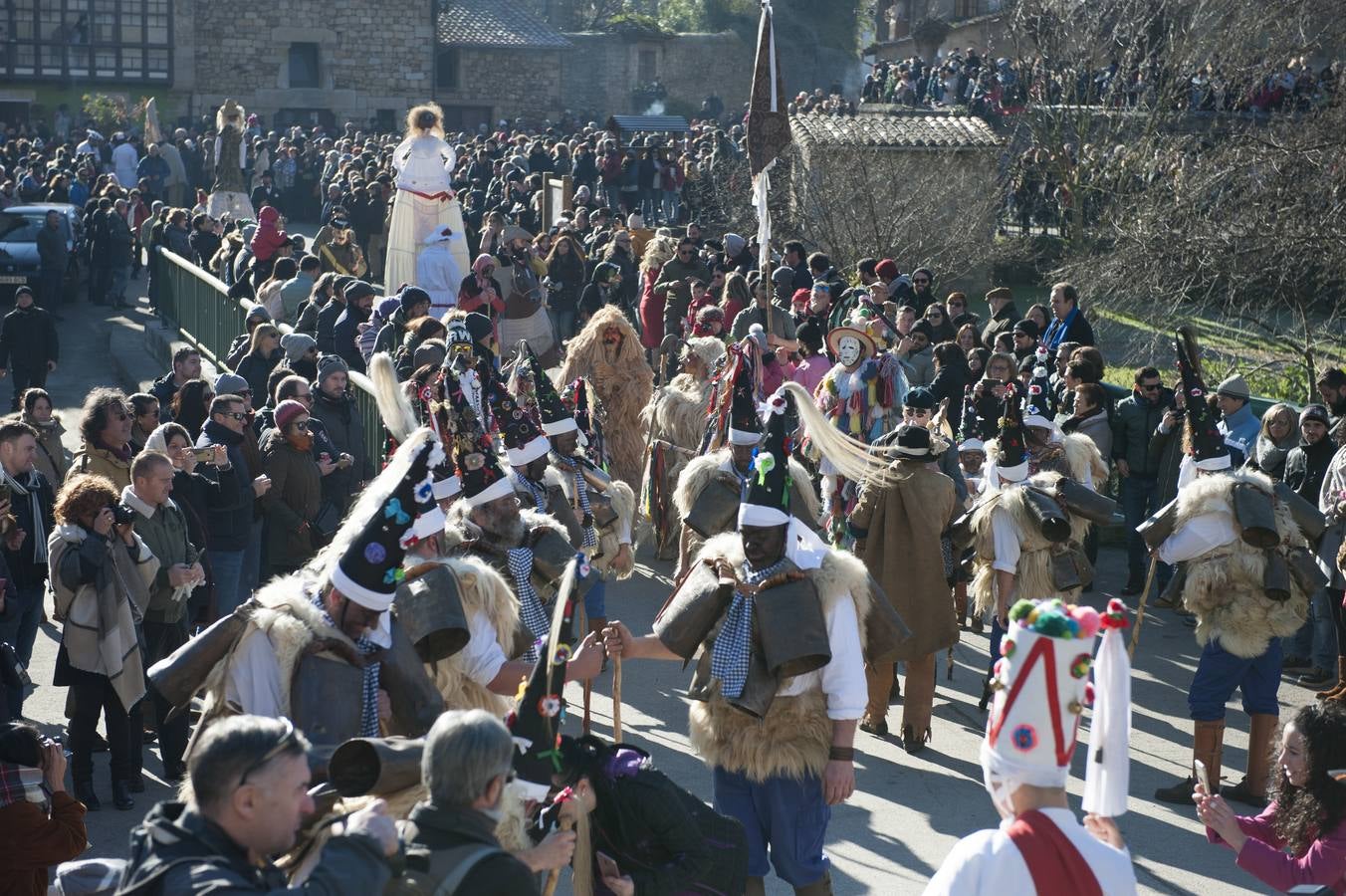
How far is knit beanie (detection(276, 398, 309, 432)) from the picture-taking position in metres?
9.38

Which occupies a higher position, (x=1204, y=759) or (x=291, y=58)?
(x=291, y=58)

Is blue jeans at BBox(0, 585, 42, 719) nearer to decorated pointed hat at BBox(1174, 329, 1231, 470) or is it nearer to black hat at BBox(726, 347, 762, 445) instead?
black hat at BBox(726, 347, 762, 445)

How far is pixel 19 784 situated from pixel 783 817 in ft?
8.58

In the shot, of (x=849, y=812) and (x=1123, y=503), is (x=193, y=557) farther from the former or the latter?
(x=1123, y=503)

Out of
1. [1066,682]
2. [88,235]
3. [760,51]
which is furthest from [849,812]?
[88,235]

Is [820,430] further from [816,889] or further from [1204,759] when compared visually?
[1204,759]

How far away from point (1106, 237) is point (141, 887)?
62.5 ft

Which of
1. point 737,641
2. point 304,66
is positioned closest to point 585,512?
point 737,641

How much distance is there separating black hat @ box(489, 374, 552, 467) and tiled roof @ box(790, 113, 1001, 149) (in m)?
14.3

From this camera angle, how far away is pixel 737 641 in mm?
5723

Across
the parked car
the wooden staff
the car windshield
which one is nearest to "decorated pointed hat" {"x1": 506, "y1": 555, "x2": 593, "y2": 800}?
the wooden staff

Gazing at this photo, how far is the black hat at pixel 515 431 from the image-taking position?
7.74 meters

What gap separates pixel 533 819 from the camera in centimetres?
456

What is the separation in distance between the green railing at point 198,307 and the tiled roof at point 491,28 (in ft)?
111
